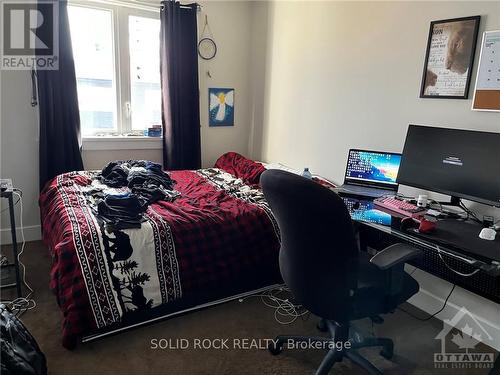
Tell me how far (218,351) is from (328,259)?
0.92 m

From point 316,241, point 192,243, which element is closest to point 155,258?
point 192,243

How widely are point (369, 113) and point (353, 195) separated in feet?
2.32

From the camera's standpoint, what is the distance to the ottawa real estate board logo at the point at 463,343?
1.98m

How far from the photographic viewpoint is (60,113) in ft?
10.5

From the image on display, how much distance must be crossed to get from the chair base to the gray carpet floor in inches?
2.1

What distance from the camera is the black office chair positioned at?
143 centimetres

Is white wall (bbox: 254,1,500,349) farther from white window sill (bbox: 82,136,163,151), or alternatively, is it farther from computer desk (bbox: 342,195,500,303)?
white window sill (bbox: 82,136,163,151)

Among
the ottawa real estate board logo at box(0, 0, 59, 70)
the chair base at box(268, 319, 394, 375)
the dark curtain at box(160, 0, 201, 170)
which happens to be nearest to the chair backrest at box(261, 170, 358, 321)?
the chair base at box(268, 319, 394, 375)

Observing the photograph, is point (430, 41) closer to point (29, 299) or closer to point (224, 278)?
point (224, 278)

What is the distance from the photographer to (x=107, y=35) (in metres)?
3.54

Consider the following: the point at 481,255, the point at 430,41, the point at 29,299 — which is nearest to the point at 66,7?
the point at 29,299

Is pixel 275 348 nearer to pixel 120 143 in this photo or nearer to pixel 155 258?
pixel 155 258

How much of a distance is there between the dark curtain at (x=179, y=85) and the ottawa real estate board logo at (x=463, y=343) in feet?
8.92

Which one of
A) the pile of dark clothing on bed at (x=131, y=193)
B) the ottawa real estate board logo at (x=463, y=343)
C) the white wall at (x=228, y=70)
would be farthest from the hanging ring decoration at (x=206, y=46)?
the ottawa real estate board logo at (x=463, y=343)
